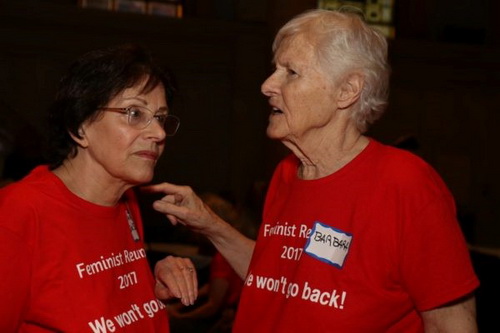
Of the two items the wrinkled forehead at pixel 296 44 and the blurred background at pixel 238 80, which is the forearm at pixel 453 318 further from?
the blurred background at pixel 238 80

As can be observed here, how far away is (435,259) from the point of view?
2.00 metres

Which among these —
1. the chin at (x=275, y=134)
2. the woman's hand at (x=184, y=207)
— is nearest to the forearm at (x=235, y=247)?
the woman's hand at (x=184, y=207)

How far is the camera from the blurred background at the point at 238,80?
32.2 ft

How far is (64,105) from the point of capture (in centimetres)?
230

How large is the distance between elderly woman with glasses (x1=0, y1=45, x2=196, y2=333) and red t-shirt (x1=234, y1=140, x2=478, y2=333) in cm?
35

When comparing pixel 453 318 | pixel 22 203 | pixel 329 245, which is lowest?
pixel 453 318

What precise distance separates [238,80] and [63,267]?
31.4 feet

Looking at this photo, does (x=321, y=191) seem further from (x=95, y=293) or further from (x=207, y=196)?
(x=207, y=196)

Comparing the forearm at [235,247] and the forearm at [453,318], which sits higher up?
the forearm at [453,318]

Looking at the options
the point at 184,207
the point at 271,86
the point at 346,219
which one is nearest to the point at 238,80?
the point at 184,207

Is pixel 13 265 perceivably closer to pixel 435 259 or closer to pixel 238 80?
pixel 435 259

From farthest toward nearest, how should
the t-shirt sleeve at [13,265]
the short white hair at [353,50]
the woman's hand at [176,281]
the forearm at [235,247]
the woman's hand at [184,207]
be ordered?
the forearm at [235,247], the woman's hand at [184,207], the woman's hand at [176,281], the short white hair at [353,50], the t-shirt sleeve at [13,265]

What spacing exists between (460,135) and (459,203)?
124 centimetres

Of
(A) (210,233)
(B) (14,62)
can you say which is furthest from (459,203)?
(A) (210,233)
